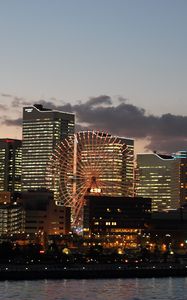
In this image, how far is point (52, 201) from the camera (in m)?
198

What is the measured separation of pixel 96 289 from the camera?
8669 cm

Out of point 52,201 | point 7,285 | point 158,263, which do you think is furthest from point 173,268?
point 52,201

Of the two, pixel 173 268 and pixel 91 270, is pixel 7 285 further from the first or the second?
pixel 173 268

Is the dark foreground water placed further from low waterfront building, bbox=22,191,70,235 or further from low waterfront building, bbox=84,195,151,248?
low waterfront building, bbox=22,191,70,235

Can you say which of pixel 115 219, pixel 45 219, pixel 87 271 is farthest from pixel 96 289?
pixel 45 219

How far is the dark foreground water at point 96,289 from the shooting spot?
78.8m

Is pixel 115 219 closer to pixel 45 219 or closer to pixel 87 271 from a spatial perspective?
pixel 45 219

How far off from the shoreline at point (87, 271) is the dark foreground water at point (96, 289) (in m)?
3.87

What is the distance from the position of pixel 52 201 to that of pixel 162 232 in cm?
2495

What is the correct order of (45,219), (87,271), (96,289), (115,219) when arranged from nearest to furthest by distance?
1. (96,289)
2. (87,271)
3. (115,219)
4. (45,219)

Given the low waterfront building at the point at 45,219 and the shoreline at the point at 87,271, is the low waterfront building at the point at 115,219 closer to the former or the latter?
the low waterfront building at the point at 45,219

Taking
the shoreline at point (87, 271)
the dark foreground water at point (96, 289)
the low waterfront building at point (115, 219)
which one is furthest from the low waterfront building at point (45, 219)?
the dark foreground water at point (96, 289)

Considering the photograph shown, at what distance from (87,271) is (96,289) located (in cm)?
1954

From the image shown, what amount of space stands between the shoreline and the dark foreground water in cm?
387
